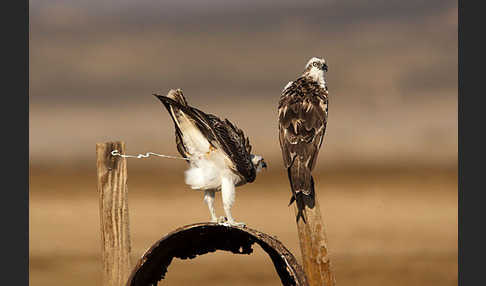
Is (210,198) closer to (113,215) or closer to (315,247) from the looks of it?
(113,215)

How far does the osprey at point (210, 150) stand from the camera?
14.1 ft

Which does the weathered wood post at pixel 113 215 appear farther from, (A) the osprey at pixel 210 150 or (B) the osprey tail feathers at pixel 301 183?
(B) the osprey tail feathers at pixel 301 183

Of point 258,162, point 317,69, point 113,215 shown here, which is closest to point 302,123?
point 258,162

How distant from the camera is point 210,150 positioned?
14.2ft

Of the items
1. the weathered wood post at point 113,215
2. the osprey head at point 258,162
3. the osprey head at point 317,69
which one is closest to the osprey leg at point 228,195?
the osprey head at point 258,162

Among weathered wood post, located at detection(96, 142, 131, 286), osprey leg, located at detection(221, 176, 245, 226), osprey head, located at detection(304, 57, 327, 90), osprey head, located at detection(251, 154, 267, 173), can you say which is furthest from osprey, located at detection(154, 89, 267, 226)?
osprey head, located at detection(304, 57, 327, 90)

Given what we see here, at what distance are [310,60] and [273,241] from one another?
1379 millimetres

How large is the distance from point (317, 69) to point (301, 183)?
87 centimetres

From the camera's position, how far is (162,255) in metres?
4.45

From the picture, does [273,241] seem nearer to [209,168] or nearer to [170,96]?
[209,168]

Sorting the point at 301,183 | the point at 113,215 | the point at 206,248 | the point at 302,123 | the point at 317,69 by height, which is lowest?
the point at 206,248

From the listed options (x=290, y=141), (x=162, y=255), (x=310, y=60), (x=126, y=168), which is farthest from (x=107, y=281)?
(x=310, y=60)

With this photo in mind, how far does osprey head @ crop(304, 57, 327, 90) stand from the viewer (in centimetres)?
496

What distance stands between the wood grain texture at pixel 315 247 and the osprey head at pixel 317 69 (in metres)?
0.85
